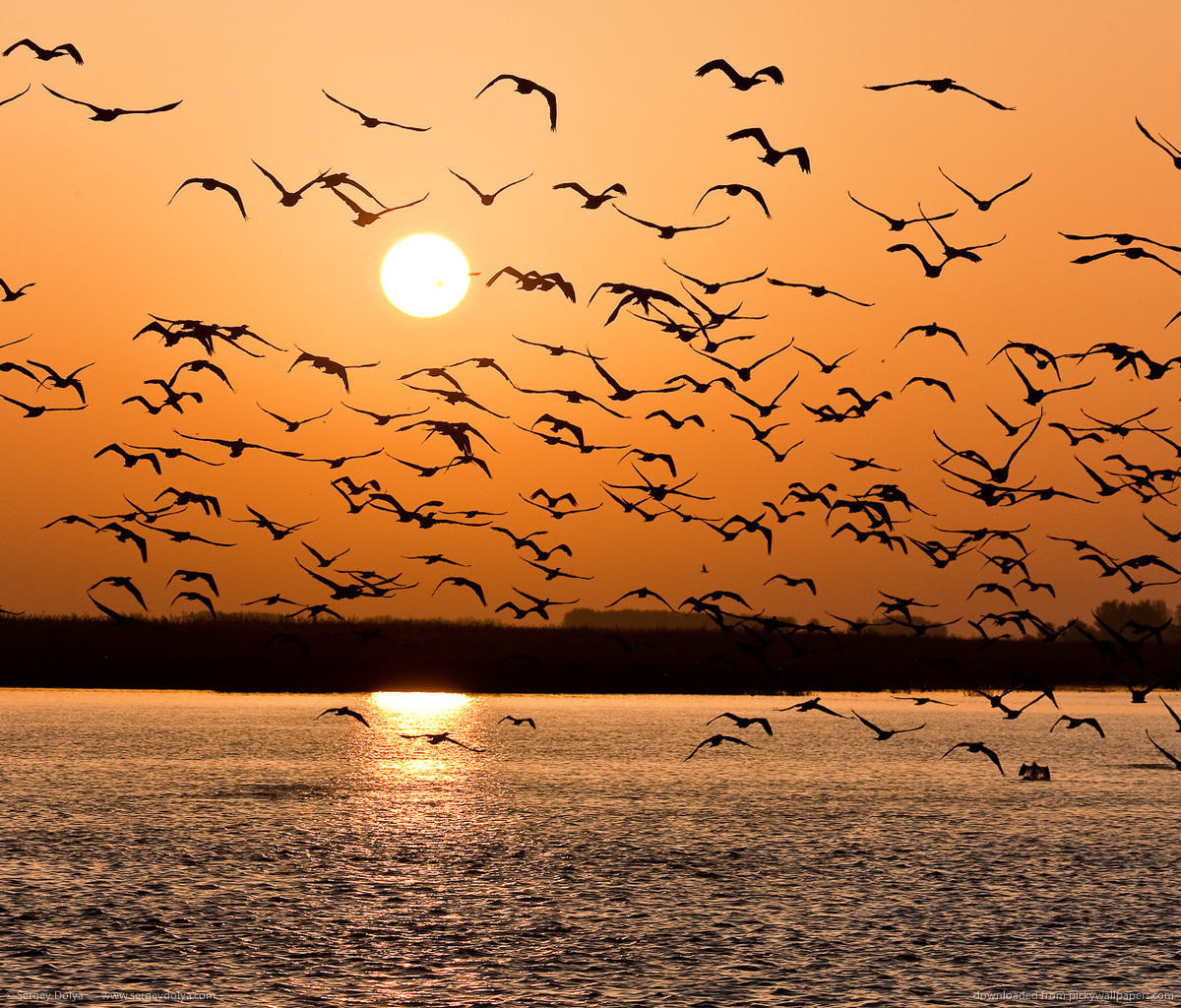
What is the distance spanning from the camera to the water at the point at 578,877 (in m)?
30.6

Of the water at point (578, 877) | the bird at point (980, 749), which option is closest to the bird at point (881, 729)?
the bird at point (980, 749)

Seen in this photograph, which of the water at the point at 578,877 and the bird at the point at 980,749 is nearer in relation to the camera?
the water at the point at 578,877

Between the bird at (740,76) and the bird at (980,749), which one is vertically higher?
the bird at (740,76)

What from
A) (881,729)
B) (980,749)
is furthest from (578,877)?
(881,729)

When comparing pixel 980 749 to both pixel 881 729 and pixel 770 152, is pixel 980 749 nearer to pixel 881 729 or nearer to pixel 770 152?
pixel 770 152

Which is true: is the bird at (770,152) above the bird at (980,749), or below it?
above

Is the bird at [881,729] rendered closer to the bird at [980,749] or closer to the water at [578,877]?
the bird at [980,749]

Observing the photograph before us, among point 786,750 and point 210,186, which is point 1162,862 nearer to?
point 210,186

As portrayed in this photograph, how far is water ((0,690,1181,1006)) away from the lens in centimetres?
3056

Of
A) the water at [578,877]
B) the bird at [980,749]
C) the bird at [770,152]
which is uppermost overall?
the bird at [770,152]

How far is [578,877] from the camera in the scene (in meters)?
43.5

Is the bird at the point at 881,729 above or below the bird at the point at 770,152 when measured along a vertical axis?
below

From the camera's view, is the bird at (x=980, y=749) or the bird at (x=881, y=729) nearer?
the bird at (x=980, y=749)

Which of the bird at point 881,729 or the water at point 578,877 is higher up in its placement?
the bird at point 881,729
